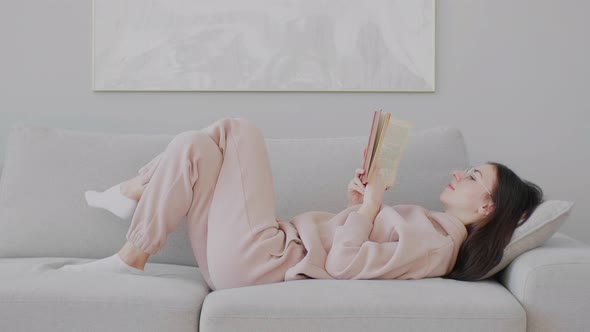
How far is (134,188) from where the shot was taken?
6.86 feet

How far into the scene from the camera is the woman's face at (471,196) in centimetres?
210

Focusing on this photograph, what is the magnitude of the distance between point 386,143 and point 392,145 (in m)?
0.03

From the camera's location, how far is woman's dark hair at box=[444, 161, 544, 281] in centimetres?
194

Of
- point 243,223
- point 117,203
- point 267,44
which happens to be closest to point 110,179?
point 117,203

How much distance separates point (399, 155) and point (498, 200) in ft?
1.06

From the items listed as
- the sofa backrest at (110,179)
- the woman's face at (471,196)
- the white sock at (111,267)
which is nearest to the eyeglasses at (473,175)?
the woman's face at (471,196)

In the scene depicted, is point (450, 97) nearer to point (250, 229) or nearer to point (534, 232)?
point (534, 232)

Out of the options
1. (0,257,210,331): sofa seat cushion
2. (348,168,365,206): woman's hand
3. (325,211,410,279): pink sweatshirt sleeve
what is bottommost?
(0,257,210,331): sofa seat cushion

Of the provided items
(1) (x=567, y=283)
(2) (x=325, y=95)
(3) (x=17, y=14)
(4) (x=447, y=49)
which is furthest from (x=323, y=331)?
(3) (x=17, y=14)

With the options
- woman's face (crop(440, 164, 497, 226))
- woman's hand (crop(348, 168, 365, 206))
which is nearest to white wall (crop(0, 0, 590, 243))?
woman's hand (crop(348, 168, 365, 206))

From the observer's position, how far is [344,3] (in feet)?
9.45

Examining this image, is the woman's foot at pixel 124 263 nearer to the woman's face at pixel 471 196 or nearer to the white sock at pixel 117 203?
the white sock at pixel 117 203

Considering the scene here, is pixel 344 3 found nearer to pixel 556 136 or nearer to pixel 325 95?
pixel 325 95

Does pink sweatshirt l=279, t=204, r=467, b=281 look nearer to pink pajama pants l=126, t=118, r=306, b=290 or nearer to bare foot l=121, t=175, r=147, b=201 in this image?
pink pajama pants l=126, t=118, r=306, b=290
